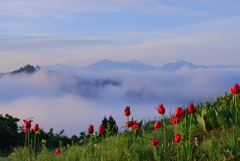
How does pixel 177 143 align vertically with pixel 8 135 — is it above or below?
below

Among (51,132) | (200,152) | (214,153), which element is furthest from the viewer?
(51,132)

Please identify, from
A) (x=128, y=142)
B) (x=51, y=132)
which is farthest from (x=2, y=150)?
(x=128, y=142)

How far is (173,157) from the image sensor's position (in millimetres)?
6465

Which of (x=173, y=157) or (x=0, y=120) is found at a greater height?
(x=0, y=120)

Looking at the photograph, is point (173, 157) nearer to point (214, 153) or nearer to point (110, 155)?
point (214, 153)

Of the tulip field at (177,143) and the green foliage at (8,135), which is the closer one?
the tulip field at (177,143)

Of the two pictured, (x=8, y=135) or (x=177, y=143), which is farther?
(x=8, y=135)

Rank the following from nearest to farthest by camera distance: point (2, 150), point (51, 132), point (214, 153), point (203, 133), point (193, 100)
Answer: point (214, 153) < point (203, 133) < point (193, 100) < point (2, 150) < point (51, 132)

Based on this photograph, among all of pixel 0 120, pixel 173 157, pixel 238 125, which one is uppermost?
pixel 0 120

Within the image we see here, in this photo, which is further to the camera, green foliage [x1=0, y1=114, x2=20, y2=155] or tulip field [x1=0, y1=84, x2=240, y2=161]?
green foliage [x1=0, y1=114, x2=20, y2=155]

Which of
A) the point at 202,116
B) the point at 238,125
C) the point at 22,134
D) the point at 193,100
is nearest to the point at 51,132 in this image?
the point at 22,134

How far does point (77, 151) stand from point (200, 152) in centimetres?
290

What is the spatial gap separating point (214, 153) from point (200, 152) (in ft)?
1.91

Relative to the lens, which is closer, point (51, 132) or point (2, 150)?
point (2, 150)
